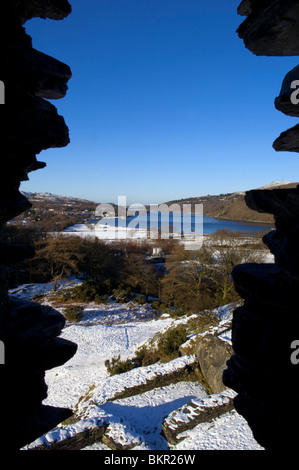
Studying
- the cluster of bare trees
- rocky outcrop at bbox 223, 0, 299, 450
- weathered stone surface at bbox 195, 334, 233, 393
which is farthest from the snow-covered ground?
rocky outcrop at bbox 223, 0, 299, 450

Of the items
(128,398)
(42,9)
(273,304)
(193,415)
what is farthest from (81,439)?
(42,9)

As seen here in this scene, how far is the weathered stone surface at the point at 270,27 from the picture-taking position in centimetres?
281

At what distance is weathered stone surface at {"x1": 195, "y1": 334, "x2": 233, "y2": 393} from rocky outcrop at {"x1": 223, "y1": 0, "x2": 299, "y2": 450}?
712cm

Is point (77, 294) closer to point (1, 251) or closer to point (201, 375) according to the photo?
point (201, 375)

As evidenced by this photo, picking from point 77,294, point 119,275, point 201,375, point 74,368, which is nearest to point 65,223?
point 119,275

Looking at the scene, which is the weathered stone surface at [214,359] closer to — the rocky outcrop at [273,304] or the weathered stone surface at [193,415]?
the weathered stone surface at [193,415]

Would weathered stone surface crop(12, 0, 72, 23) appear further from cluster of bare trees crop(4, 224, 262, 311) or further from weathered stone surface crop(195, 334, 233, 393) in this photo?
cluster of bare trees crop(4, 224, 262, 311)

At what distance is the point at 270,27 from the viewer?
9.91 ft

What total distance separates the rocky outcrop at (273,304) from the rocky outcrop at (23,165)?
2786 millimetres

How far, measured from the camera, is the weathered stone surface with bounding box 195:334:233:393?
32.7 feet

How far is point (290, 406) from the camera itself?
2840 millimetres

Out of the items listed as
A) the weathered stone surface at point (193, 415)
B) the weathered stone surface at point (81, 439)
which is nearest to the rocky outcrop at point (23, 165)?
the weathered stone surface at point (81, 439)

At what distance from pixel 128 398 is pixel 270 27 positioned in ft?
38.5
